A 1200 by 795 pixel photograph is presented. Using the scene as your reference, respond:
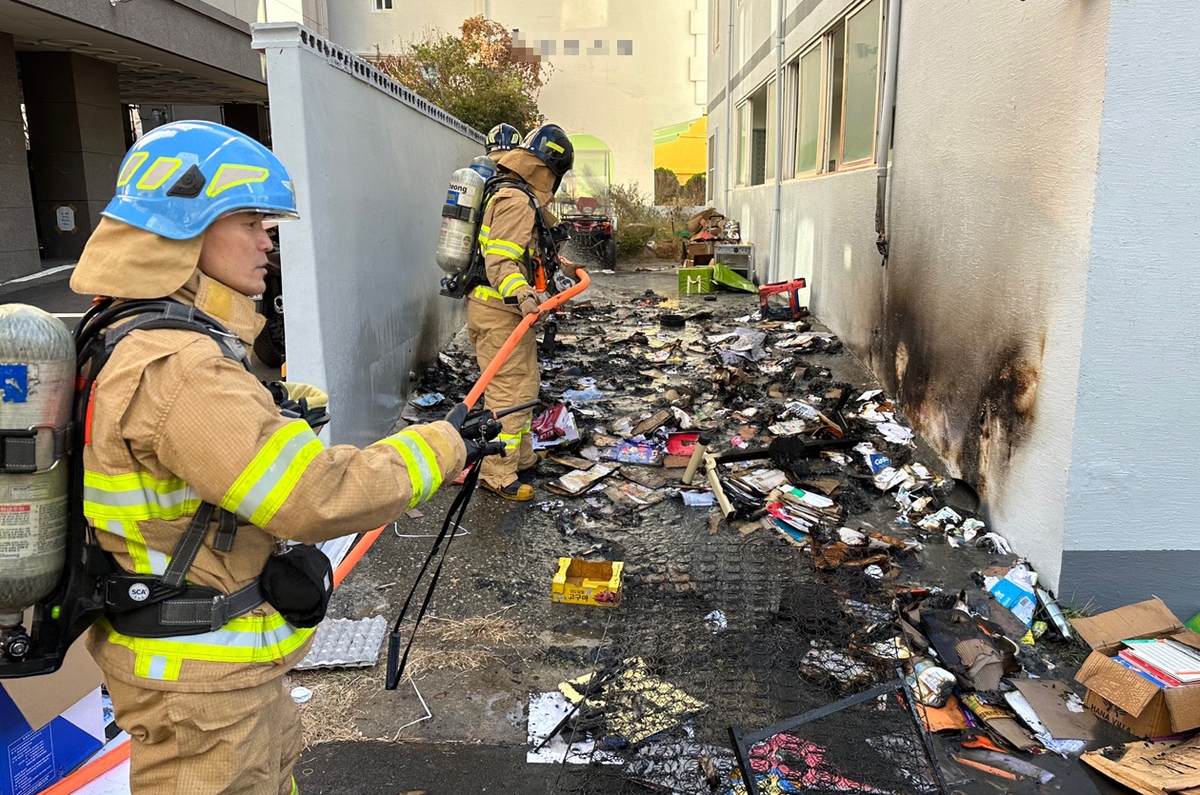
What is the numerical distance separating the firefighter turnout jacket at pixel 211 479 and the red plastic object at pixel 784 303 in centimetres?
825

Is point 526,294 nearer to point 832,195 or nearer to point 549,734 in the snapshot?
point 549,734

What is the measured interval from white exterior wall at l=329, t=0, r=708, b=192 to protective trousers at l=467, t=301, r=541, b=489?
21.3 m

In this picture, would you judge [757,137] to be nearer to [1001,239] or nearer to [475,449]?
[1001,239]

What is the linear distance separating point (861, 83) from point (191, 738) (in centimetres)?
760

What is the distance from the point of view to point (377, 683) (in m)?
3.14

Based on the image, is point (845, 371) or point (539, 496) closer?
point (539, 496)

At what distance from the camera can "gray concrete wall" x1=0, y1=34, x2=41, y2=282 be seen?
1139cm

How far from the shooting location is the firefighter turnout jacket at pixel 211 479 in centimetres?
139

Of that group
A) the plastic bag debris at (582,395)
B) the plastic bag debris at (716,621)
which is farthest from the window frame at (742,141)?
the plastic bag debris at (716,621)

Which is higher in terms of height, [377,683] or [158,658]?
[158,658]

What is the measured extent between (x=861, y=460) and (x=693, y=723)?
2.96 m

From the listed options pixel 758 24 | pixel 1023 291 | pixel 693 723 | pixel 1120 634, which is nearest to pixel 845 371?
pixel 1023 291

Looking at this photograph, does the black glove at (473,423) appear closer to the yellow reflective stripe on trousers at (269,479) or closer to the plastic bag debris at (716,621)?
the yellow reflective stripe on trousers at (269,479)

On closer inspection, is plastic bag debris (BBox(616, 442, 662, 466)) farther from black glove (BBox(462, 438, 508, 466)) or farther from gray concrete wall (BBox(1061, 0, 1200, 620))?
black glove (BBox(462, 438, 508, 466))
